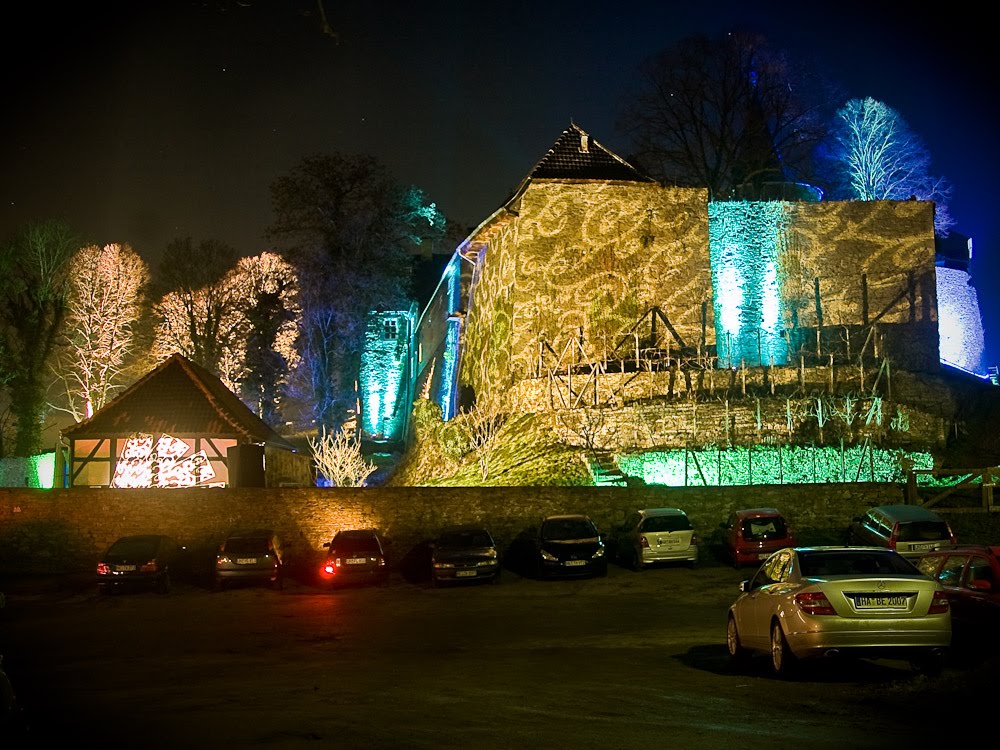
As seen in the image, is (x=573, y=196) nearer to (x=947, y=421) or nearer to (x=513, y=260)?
(x=513, y=260)

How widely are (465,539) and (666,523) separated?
4.47 m

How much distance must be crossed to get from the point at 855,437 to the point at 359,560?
50.0 feet

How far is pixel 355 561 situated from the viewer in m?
22.5

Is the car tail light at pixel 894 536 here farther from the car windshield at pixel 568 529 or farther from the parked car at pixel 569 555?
the car windshield at pixel 568 529

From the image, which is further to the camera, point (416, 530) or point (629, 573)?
point (416, 530)

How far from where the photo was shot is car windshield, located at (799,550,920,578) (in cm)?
1038

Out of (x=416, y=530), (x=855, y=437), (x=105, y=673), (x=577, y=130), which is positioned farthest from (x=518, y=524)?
(x=577, y=130)

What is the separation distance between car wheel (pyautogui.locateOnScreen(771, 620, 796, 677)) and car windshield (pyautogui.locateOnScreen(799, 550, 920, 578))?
63 cm

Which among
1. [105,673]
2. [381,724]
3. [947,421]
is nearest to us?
[381,724]

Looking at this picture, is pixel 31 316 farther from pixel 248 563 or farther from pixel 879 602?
pixel 879 602

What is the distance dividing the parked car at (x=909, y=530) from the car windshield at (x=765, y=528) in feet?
6.05

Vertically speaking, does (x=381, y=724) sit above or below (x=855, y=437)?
below

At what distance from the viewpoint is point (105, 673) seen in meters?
12.4

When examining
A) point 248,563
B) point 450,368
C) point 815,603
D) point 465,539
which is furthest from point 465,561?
point 450,368
